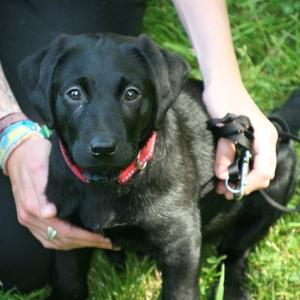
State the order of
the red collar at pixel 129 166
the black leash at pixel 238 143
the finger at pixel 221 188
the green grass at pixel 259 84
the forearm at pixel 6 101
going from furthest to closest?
the green grass at pixel 259 84, the forearm at pixel 6 101, the finger at pixel 221 188, the black leash at pixel 238 143, the red collar at pixel 129 166

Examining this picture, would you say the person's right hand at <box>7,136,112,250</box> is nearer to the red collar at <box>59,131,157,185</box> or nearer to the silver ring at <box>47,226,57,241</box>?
the silver ring at <box>47,226,57,241</box>

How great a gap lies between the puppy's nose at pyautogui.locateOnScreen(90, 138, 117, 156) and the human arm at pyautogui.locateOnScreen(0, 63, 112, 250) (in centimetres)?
44

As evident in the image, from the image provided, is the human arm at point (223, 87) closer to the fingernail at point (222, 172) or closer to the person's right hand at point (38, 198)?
the fingernail at point (222, 172)

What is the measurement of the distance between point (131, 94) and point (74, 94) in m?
0.16

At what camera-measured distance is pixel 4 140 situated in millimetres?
2748

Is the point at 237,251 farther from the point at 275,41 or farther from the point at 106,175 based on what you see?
the point at 275,41

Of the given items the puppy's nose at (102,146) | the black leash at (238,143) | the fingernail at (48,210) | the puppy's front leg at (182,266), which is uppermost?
the puppy's nose at (102,146)

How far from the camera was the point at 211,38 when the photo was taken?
9.61 ft

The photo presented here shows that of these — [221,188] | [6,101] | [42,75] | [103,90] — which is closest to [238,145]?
[221,188]

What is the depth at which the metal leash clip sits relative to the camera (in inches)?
99.3

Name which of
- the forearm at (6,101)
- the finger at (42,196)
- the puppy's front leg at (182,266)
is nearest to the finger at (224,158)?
the puppy's front leg at (182,266)

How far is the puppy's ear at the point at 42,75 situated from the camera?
7.60ft

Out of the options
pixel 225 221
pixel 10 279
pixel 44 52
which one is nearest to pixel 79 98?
pixel 44 52

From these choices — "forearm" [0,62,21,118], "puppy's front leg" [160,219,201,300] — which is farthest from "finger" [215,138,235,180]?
"forearm" [0,62,21,118]
